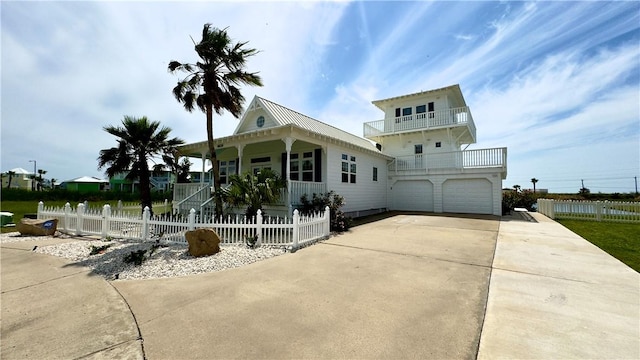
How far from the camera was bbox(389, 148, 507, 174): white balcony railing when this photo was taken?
15.2 m

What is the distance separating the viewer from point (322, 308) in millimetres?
3697

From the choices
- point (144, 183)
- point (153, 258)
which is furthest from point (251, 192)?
point (144, 183)

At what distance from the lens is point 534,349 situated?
2682 millimetres

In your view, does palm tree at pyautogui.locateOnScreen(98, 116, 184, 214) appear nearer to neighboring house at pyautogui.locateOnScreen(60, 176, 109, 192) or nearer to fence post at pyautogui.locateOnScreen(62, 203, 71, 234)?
fence post at pyautogui.locateOnScreen(62, 203, 71, 234)

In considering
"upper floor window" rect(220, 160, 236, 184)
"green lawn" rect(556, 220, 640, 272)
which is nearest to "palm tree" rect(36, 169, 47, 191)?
"upper floor window" rect(220, 160, 236, 184)

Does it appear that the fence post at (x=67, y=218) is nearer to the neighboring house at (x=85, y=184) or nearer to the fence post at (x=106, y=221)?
the fence post at (x=106, y=221)

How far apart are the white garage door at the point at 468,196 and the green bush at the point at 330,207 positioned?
937 cm

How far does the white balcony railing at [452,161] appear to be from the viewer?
15.2 m

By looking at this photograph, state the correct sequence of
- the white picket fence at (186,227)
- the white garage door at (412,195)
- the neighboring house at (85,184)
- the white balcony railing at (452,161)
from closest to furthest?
the white picket fence at (186,227) < the white balcony railing at (452,161) < the white garage door at (412,195) < the neighboring house at (85,184)

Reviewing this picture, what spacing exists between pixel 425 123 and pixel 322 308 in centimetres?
1824

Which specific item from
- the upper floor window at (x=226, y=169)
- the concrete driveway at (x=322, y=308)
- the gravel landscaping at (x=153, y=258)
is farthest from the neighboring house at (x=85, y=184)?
the concrete driveway at (x=322, y=308)

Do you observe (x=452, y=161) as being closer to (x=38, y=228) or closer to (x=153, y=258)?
(x=153, y=258)

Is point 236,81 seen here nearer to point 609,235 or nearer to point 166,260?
point 166,260

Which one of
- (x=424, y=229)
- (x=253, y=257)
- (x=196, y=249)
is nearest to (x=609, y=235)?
(x=424, y=229)
